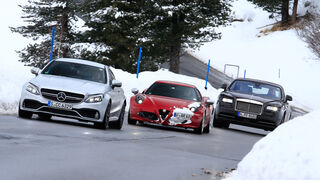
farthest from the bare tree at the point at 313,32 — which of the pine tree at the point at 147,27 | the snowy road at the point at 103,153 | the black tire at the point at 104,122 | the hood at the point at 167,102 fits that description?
the black tire at the point at 104,122

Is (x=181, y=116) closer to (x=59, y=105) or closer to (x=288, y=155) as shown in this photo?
(x=59, y=105)

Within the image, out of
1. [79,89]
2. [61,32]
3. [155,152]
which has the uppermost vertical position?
[61,32]

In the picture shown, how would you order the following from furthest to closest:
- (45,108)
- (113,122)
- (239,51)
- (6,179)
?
(239,51), (113,122), (45,108), (6,179)

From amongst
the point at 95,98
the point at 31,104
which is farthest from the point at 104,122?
the point at 31,104

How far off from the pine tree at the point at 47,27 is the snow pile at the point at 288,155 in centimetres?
3637

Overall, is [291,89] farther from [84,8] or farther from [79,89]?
[79,89]

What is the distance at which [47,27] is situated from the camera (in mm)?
45438

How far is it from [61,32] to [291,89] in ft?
88.2

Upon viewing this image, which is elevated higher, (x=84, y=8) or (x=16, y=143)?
(x=84, y=8)

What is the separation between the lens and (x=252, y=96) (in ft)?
66.5

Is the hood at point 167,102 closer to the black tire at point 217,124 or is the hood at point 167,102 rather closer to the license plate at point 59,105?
the license plate at point 59,105

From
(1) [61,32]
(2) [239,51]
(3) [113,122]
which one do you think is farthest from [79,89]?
(2) [239,51]

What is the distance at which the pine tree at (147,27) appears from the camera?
43.4 m

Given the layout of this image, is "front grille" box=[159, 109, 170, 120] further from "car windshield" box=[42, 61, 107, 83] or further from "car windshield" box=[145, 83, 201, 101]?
"car windshield" box=[42, 61, 107, 83]
